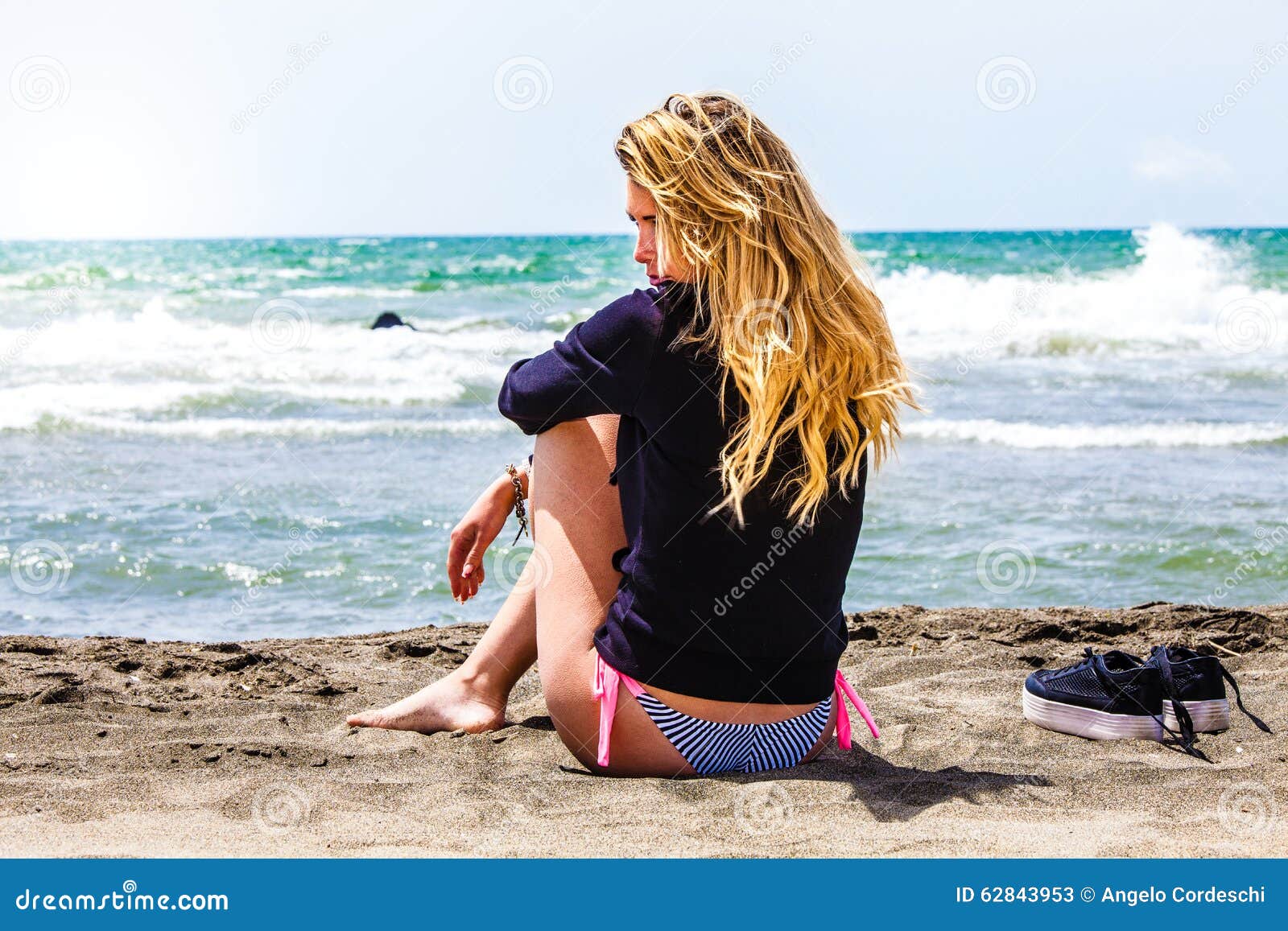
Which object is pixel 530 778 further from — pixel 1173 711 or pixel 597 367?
pixel 1173 711

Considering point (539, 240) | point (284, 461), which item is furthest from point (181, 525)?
point (539, 240)

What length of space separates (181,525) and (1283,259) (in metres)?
27.3

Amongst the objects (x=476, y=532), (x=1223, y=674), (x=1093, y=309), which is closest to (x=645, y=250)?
(x=476, y=532)

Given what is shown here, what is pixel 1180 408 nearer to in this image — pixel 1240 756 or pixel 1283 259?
pixel 1240 756

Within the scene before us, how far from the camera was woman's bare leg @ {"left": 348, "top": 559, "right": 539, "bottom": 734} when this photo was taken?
3.05m

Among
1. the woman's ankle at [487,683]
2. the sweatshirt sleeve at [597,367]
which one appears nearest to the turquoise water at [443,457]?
the woman's ankle at [487,683]

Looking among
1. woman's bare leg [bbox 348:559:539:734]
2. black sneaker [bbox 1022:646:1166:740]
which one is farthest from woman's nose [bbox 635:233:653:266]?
black sneaker [bbox 1022:646:1166:740]

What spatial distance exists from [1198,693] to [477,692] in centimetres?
183

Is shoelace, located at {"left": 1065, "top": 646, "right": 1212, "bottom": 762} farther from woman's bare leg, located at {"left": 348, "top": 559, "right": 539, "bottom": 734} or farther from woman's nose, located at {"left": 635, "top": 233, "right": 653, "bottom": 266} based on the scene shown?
woman's nose, located at {"left": 635, "top": 233, "right": 653, "bottom": 266}

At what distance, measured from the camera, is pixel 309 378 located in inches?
487

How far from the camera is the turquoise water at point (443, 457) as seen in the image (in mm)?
5289

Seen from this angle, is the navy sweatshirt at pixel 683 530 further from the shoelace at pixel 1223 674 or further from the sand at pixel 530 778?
the shoelace at pixel 1223 674

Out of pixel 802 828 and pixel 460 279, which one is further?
pixel 460 279

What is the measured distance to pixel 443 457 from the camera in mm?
8328
